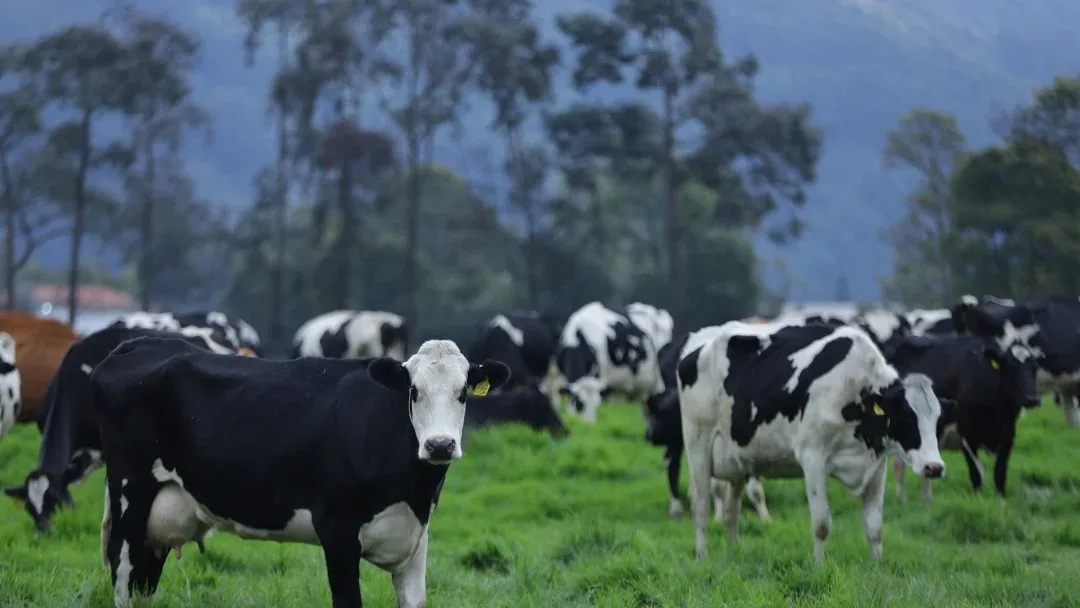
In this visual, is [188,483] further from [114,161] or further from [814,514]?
[114,161]

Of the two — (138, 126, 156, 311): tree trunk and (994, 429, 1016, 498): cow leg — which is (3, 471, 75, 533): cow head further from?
(138, 126, 156, 311): tree trunk

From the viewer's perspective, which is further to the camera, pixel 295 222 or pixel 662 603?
pixel 295 222

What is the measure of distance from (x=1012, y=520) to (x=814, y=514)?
8.63ft

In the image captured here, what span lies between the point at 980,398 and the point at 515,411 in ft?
21.2

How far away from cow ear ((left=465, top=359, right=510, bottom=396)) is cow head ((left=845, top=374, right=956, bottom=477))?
3.49m

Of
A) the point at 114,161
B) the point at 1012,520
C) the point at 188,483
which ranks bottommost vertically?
the point at 1012,520

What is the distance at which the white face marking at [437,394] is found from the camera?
6691 millimetres

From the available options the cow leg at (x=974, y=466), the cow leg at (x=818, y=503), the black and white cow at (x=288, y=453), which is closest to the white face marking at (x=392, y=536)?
the black and white cow at (x=288, y=453)

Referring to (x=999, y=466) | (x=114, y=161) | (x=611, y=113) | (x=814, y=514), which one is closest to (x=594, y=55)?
(x=611, y=113)

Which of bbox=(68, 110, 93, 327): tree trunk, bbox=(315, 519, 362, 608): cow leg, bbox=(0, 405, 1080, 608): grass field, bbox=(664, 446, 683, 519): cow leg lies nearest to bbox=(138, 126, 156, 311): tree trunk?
bbox=(68, 110, 93, 327): tree trunk

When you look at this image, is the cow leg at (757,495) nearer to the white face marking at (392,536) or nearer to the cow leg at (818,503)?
the cow leg at (818,503)

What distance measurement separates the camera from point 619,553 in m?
9.83

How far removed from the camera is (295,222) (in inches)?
3221

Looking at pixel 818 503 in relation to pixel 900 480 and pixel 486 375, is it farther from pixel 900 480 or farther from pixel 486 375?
pixel 900 480
